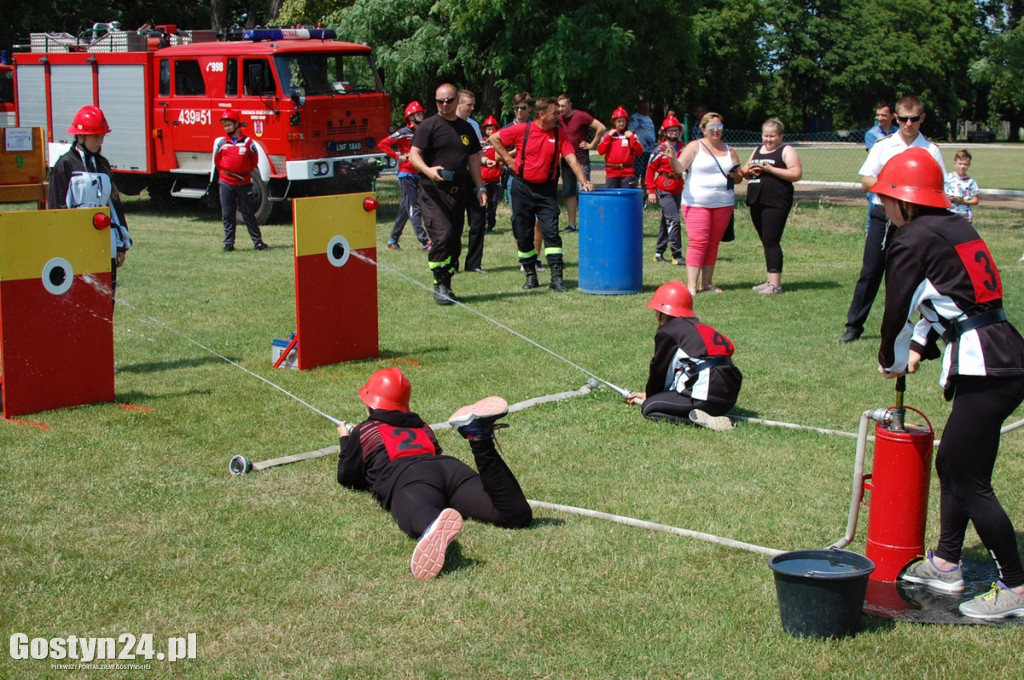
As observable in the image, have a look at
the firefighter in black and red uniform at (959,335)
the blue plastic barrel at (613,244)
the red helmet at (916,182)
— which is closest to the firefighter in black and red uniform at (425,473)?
the firefighter in black and red uniform at (959,335)

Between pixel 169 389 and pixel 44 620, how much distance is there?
12.9 ft

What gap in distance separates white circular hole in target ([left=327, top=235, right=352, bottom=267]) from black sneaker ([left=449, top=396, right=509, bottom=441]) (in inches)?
164

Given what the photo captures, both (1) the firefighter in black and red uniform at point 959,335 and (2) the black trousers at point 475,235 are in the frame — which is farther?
(2) the black trousers at point 475,235

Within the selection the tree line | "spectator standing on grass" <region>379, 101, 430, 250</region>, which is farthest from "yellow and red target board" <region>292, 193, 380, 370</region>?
the tree line

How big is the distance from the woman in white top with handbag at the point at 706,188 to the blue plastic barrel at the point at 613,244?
723mm

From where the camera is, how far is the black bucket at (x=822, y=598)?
4.04 m

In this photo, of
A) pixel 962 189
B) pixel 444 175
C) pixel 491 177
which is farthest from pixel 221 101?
pixel 962 189

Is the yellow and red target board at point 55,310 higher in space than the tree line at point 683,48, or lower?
lower

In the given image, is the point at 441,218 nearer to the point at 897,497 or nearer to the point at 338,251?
the point at 338,251

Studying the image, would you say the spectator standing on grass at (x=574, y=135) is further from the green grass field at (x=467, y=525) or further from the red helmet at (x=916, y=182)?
the red helmet at (x=916, y=182)

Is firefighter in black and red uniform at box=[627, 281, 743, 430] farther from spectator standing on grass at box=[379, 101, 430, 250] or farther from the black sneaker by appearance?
spectator standing on grass at box=[379, 101, 430, 250]

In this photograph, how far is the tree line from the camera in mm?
22875

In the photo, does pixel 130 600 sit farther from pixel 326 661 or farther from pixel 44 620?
pixel 326 661

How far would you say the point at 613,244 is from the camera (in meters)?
12.1
